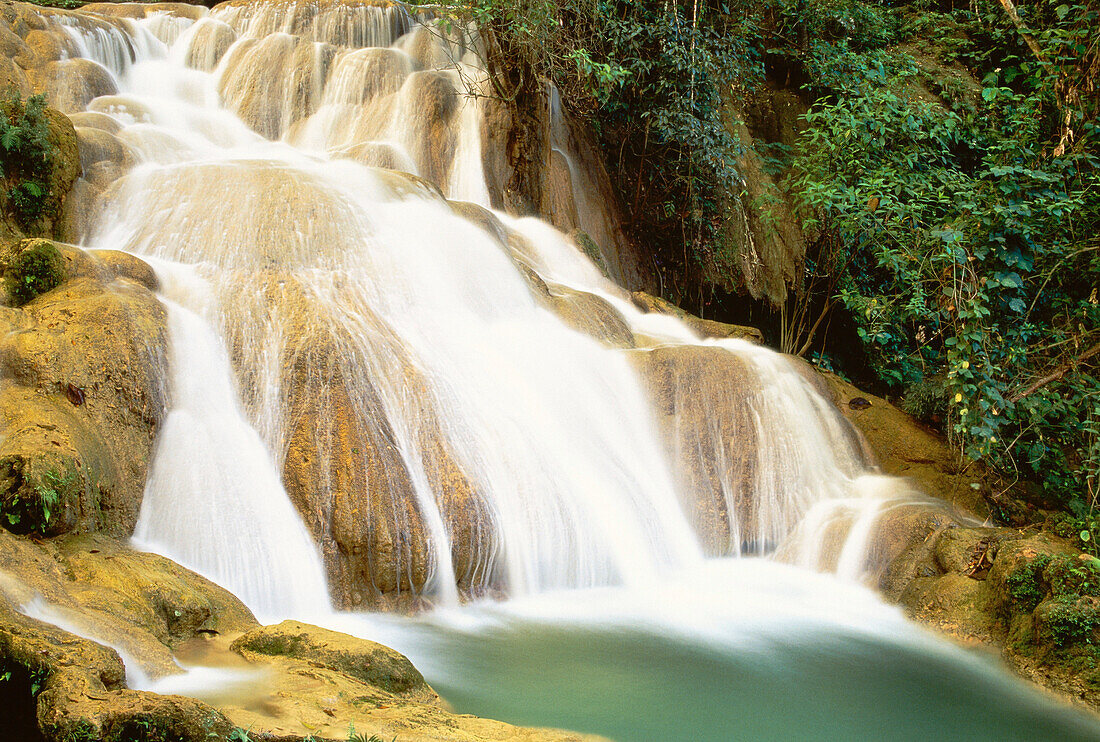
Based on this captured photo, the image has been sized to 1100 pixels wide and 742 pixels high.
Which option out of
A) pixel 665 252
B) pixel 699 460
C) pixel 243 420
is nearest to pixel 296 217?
Result: pixel 243 420

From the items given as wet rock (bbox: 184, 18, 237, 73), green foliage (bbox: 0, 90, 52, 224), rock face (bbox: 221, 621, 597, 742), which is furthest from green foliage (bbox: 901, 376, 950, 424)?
wet rock (bbox: 184, 18, 237, 73)

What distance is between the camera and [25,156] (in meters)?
7.62

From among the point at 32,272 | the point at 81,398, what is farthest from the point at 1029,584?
the point at 32,272

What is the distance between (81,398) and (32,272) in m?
1.24

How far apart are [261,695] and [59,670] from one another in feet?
2.50

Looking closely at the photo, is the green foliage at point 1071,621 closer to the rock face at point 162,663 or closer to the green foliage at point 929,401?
the green foliage at point 929,401

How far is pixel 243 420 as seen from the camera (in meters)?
6.00

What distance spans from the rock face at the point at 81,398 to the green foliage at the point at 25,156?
6.76 ft

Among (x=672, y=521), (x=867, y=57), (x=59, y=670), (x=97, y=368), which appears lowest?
(x=672, y=521)

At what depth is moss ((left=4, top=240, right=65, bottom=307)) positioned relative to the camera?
566 centimetres

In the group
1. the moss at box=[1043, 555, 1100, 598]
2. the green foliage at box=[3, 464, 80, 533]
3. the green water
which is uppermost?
the green foliage at box=[3, 464, 80, 533]

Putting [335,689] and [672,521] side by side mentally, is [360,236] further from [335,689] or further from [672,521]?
[335,689]

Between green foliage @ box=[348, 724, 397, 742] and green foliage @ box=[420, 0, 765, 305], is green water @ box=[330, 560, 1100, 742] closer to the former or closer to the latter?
green foliage @ box=[348, 724, 397, 742]

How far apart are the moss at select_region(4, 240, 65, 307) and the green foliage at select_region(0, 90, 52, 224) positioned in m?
2.26
